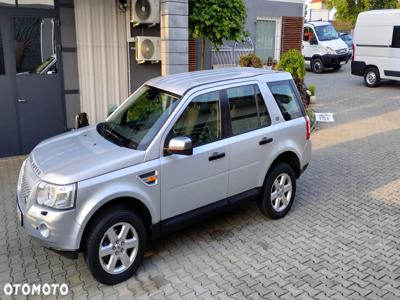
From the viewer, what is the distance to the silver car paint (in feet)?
12.3

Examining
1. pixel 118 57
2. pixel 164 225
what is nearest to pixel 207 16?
pixel 118 57

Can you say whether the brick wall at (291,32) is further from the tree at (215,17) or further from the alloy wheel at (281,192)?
the alloy wheel at (281,192)

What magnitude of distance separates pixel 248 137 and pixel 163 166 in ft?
4.01

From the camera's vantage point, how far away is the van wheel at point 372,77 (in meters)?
15.7

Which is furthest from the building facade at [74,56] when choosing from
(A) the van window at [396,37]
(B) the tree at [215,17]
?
(A) the van window at [396,37]

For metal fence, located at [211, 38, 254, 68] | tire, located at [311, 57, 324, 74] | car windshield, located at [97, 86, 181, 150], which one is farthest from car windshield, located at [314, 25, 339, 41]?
car windshield, located at [97, 86, 181, 150]

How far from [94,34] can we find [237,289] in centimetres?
581

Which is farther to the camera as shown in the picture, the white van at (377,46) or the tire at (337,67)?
the tire at (337,67)

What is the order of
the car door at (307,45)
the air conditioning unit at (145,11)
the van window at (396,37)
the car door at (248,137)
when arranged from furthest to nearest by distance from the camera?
1. the car door at (307,45)
2. the van window at (396,37)
3. the air conditioning unit at (145,11)
4. the car door at (248,137)

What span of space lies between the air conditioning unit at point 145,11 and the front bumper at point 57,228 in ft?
16.5

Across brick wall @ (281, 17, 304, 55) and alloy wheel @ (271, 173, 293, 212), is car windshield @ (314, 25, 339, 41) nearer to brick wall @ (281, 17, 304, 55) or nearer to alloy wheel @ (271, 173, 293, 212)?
brick wall @ (281, 17, 304, 55)

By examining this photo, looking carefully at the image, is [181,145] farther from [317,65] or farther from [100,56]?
[317,65]

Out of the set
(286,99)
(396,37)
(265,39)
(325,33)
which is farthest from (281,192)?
(325,33)

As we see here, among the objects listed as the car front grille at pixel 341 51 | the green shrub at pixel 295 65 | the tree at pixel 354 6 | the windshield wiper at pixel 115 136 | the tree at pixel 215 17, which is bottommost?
the windshield wiper at pixel 115 136
